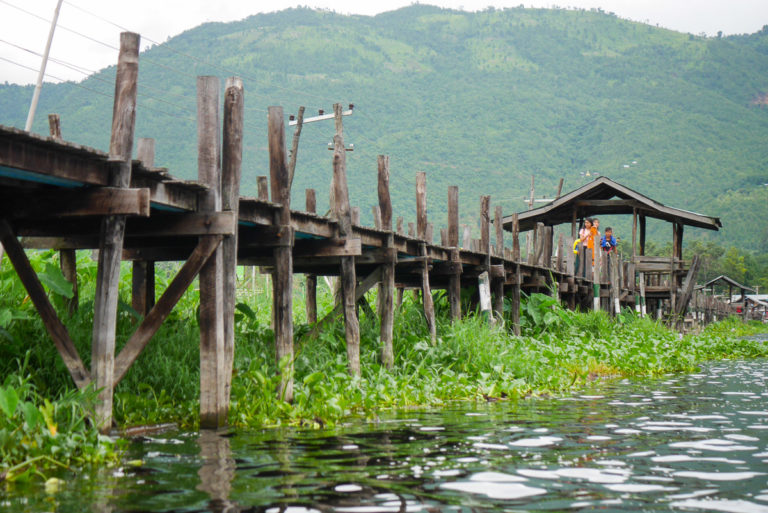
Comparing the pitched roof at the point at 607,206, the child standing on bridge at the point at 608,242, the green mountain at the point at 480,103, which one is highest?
the green mountain at the point at 480,103

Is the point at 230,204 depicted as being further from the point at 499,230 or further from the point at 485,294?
the point at 499,230

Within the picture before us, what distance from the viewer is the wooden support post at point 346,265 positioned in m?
10.5

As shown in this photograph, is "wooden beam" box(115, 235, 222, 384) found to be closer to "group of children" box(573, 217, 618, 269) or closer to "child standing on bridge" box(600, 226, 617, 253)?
"group of children" box(573, 217, 618, 269)

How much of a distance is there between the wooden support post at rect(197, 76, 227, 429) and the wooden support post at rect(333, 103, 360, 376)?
242 cm

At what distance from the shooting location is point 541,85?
128 m

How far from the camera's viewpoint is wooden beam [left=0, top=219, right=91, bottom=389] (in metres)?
7.16

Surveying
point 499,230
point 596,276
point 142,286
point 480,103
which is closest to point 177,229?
point 142,286

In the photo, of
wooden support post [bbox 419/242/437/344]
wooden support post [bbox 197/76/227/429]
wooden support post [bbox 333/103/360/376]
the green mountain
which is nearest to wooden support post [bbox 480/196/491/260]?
wooden support post [bbox 419/242/437/344]

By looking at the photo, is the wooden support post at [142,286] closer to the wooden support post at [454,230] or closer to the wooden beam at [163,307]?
the wooden beam at [163,307]

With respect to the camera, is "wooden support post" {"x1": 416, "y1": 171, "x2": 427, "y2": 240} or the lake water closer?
the lake water

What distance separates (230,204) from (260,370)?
205 centimetres

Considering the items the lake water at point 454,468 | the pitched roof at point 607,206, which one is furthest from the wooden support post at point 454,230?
the pitched roof at point 607,206

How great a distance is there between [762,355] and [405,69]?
372ft

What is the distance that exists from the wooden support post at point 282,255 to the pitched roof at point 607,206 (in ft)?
→ 53.3
